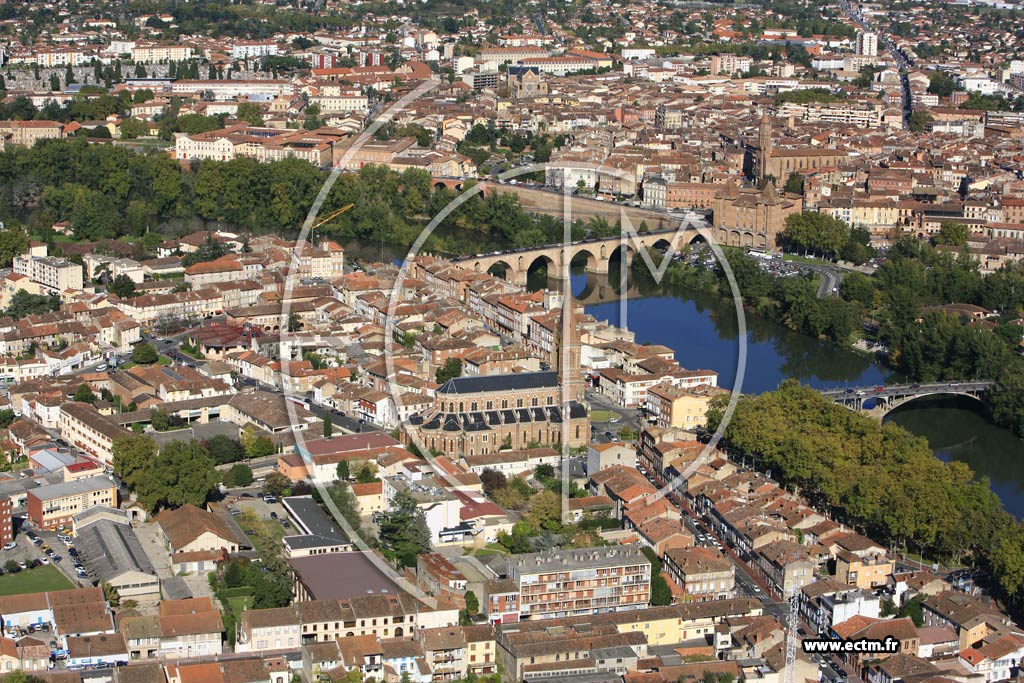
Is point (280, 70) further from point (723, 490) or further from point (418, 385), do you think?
point (723, 490)

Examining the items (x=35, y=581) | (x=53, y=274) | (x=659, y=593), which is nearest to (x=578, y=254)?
(x=53, y=274)

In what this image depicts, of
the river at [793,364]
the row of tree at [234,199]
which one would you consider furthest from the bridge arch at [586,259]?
the row of tree at [234,199]

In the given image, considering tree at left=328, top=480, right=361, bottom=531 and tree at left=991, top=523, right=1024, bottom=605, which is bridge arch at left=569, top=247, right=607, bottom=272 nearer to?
tree at left=328, top=480, right=361, bottom=531

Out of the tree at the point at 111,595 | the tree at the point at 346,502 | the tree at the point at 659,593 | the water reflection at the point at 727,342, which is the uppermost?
the tree at the point at 346,502

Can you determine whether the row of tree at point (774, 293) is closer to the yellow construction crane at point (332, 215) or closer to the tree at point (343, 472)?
the yellow construction crane at point (332, 215)

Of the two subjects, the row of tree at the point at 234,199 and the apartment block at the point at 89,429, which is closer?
the apartment block at the point at 89,429
